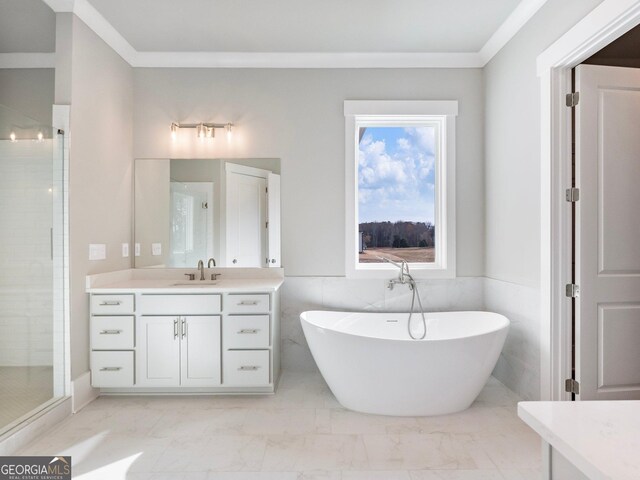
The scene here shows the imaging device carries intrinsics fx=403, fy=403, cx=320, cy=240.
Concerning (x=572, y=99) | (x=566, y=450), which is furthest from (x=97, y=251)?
(x=572, y=99)

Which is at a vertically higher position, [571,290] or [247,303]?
[571,290]

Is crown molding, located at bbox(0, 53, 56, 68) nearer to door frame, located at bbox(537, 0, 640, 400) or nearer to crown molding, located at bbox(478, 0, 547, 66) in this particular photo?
crown molding, located at bbox(478, 0, 547, 66)

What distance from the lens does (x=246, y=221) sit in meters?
3.48

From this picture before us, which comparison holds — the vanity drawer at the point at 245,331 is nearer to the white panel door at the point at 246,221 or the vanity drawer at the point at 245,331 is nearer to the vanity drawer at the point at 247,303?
the vanity drawer at the point at 247,303

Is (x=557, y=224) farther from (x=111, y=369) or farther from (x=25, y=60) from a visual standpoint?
(x=25, y=60)

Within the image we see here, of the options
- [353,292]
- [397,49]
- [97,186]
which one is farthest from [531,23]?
[97,186]

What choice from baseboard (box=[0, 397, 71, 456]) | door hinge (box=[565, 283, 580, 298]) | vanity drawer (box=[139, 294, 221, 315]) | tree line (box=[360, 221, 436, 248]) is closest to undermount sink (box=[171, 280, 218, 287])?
vanity drawer (box=[139, 294, 221, 315])

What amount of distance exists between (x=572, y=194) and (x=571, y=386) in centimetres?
115

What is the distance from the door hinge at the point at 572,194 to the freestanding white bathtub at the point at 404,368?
0.87 meters

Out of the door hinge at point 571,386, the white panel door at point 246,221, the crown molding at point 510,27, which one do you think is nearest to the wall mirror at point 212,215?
the white panel door at point 246,221

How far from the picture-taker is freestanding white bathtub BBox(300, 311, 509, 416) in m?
2.44

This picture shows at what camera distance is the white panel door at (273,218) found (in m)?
3.48

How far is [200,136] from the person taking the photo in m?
3.43

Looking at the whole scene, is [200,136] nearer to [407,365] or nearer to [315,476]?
[407,365]
